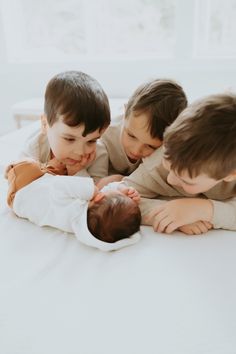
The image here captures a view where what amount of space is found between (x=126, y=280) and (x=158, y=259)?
3.7 inches

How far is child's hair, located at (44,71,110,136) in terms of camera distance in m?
0.95

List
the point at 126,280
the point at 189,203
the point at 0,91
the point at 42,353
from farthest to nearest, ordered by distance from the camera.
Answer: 1. the point at 0,91
2. the point at 189,203
3. the point at 126,280
4. the point at 42,353

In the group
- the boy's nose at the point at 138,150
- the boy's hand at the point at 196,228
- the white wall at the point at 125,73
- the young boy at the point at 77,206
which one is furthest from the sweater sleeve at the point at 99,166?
the white wall at the point at 125,73

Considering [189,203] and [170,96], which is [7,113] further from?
[189,203]

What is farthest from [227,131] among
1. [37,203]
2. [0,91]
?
[0,91]

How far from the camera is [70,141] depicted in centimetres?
Answer: 100

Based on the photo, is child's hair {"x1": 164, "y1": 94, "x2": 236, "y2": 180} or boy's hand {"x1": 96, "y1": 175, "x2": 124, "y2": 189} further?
boy's hand {"x1": 96, "y1": 175, "x2": 124, "y2": 189}

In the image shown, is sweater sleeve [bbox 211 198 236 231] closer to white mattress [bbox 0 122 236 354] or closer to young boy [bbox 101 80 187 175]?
white mattress [bbox 0 122 236 354]

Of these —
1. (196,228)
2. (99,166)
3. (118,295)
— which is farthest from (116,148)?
(118,295)

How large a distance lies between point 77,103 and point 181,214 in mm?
429

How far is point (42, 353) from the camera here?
505mm

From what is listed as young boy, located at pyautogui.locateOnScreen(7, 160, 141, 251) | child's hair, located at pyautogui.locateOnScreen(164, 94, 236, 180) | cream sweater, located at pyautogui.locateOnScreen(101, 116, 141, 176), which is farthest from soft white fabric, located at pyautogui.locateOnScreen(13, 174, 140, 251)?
cream sweater, located at pyautogui.locateOnScreen(101, 116, 141, 176)

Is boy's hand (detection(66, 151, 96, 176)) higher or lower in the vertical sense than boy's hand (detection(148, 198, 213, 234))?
higher

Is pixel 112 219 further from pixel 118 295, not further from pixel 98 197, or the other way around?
pixel 118 295
